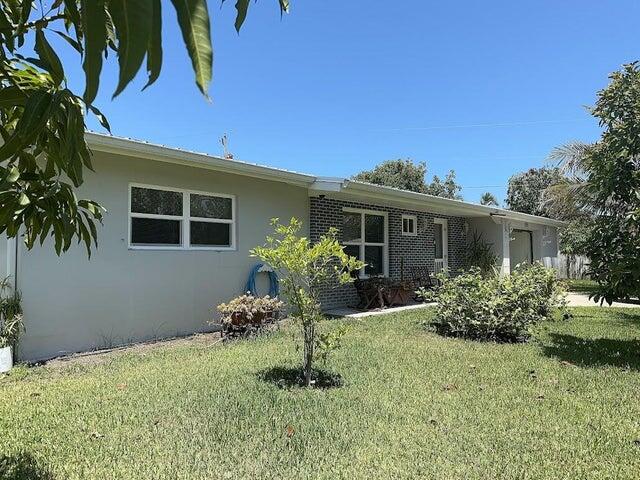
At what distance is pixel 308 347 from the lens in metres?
5.25

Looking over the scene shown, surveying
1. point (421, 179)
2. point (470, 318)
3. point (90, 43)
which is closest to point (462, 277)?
point (470, 318)

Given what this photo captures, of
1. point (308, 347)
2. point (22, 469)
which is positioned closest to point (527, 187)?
point (308, 347)

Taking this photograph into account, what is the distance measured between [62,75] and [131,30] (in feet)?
2.09

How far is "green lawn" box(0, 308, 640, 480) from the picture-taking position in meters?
3.23

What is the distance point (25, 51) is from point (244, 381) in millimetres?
4103

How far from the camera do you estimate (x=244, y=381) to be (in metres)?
5.19

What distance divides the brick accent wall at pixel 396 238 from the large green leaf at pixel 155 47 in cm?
1016

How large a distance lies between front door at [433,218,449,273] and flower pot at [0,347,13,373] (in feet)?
41.1

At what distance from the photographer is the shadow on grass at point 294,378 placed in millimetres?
5117

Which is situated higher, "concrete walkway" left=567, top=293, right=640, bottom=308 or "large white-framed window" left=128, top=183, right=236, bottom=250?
"large white-framed window" left=128, top=183, right=236, bottom=250

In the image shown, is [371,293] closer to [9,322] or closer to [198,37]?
[9,322]

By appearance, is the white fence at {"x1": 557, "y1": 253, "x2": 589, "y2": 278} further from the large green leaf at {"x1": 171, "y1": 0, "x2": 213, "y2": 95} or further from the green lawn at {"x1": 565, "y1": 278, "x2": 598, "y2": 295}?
the large green leaf at {"x1": 171, "y1": 0, "x2": 213, "y2": 95}

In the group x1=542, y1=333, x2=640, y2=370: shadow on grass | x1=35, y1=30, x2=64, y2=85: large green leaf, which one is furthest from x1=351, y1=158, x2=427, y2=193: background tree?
x1=35, y1=30, x2=64, y2=85: large green leaf

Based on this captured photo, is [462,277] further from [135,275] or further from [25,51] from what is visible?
[25,51]
